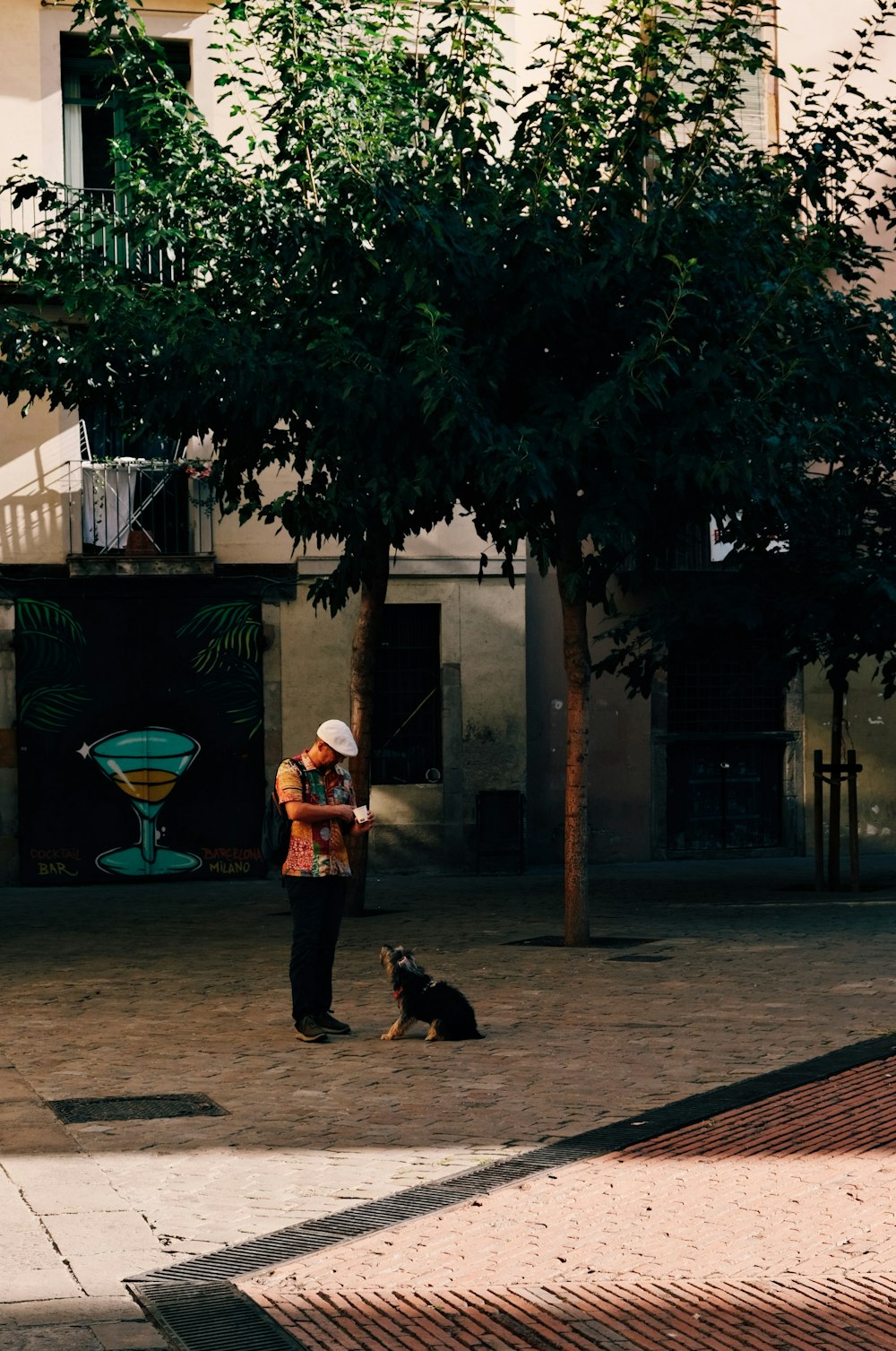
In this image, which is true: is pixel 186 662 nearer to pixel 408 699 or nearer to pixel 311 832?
pixel 408 699

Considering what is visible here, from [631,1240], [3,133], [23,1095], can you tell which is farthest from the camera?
[3,133]

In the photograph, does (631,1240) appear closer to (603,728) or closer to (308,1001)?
(308,1001)

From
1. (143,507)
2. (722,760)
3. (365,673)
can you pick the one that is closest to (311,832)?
(365,673)

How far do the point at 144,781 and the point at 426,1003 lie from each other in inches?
414

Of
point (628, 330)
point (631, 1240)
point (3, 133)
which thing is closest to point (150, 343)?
point (628, 330)

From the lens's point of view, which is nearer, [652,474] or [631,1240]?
[631,1240]

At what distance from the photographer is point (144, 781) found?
19422 mm

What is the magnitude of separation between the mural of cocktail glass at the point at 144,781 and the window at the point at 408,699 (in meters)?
2.31

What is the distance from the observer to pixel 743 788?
21.9 metres

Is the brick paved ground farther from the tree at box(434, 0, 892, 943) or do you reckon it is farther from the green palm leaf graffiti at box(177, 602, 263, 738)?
the green palm leaf graffiti at box(177, 602, 263, 738)

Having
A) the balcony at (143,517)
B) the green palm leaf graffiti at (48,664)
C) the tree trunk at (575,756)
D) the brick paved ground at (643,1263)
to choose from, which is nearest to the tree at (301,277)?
the tree trunk at (575,756)

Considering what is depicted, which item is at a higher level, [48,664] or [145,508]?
[145,508]

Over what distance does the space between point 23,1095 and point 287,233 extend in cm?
770

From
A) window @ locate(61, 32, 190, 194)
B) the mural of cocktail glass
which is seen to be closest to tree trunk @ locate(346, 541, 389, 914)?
the mural of cocktail glass
